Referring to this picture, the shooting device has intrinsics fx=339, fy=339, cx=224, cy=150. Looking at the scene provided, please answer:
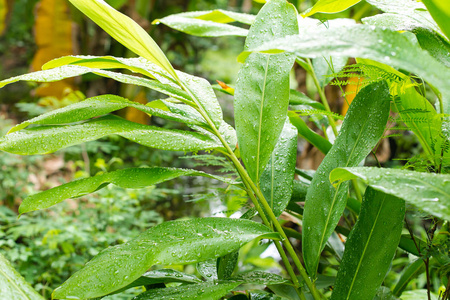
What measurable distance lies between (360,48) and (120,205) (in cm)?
106

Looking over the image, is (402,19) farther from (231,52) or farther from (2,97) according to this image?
(231,52)

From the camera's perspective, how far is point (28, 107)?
1630 millimetres

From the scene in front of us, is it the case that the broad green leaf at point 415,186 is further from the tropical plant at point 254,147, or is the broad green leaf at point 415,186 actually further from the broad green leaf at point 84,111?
the broad green leaf at point 84,111

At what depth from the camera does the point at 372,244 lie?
371 mm

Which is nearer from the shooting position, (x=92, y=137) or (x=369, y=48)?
(x=369, y=48)

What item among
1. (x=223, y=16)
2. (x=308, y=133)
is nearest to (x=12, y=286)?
(x=308, y=133)

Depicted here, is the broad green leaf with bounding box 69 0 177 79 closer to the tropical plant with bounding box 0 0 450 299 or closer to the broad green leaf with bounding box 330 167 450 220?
the tropical plant with bounding box 0 0 450 299

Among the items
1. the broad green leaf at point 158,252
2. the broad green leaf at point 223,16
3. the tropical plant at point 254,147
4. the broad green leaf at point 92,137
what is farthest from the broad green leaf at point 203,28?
the broad green leaf at point 158,252

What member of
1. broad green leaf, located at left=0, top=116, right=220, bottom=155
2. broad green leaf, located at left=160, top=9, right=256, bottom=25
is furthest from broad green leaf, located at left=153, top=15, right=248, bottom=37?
broad green leaf, located at left=0, top=116, right=220, bottom=155

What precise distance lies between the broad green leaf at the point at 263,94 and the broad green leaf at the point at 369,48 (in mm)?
158

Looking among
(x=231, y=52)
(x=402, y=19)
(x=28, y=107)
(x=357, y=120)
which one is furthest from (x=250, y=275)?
(x=231, y=52)

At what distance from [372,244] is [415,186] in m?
0.15

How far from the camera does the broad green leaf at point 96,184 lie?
35cm

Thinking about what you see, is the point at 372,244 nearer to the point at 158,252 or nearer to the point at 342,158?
the point at 342,158
